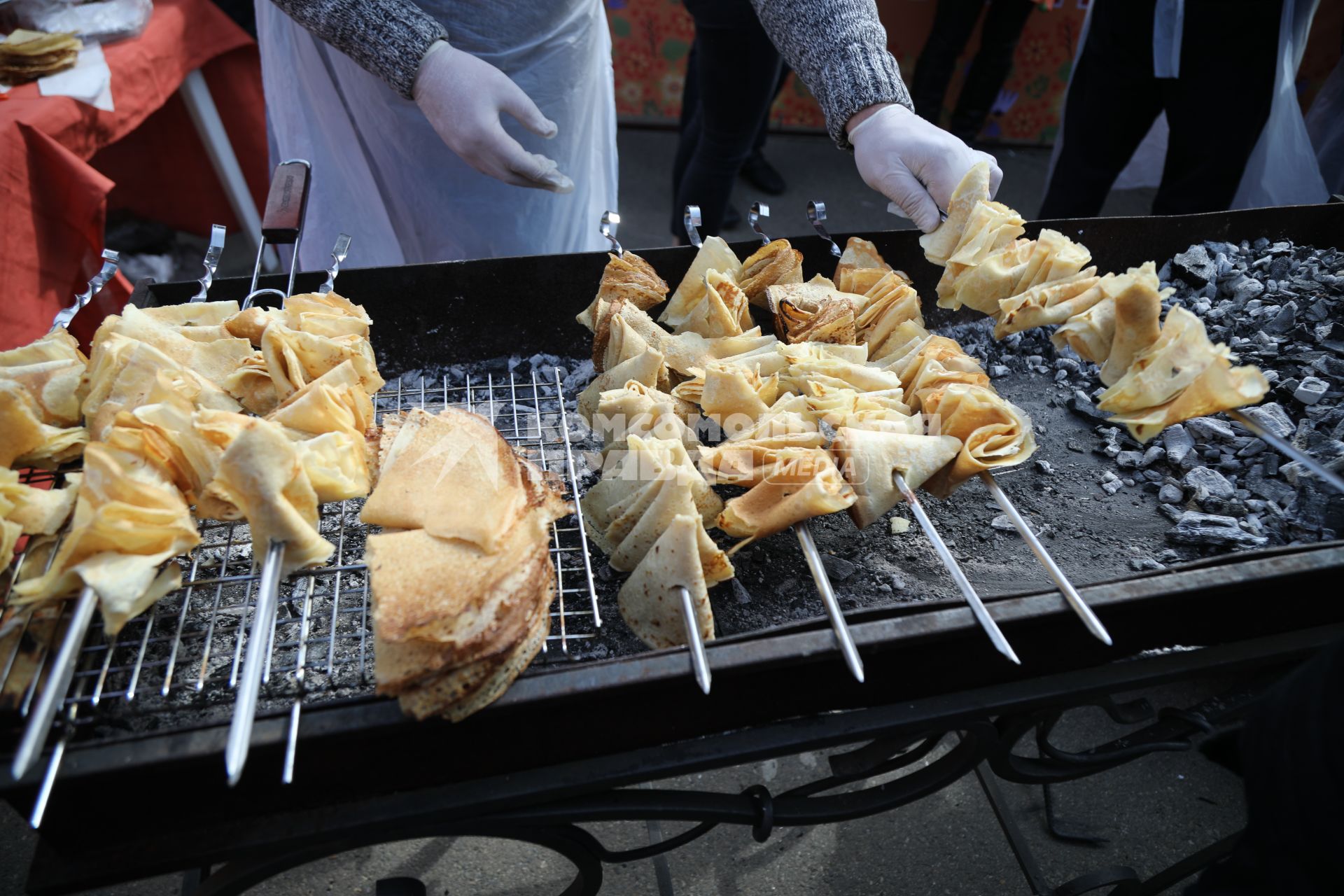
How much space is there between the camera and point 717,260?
86.6 inches

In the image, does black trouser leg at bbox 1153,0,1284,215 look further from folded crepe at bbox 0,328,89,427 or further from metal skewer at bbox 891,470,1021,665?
folded crepe at bbox 0,328,89,427

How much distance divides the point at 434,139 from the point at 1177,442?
2.67 m

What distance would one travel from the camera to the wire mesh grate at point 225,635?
1.27 meters

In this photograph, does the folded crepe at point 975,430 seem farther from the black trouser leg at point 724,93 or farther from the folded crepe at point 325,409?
the black trouser leg at point 724,93

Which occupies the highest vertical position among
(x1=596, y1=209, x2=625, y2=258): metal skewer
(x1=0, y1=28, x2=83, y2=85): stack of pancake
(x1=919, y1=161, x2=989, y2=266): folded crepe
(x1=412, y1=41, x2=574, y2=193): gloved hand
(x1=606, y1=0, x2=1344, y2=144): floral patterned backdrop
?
(x1=606, y1=0, x2=1344, y2=144): floral patterned backdrop

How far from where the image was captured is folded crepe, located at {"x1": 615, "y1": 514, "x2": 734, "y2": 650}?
54.5 inches

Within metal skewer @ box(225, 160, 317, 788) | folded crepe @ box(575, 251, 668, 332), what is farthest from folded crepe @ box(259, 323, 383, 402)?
folded crepe @ box(575, 251, 668, 332)

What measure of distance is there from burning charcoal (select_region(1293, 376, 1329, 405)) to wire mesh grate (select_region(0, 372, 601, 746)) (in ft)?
6.28

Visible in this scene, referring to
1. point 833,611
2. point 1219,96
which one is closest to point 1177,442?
point 833,611

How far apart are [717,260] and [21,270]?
260 cm

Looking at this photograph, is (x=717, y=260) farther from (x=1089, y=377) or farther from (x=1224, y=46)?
(x=1224, y=46)

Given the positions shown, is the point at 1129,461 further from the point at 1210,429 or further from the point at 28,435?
the point at 28,435

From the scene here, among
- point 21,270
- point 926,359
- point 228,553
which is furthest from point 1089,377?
point 21,270

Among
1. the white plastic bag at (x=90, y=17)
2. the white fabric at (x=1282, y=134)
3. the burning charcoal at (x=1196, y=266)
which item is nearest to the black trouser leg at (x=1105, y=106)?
the white fabric at (x=1282, y=134)
